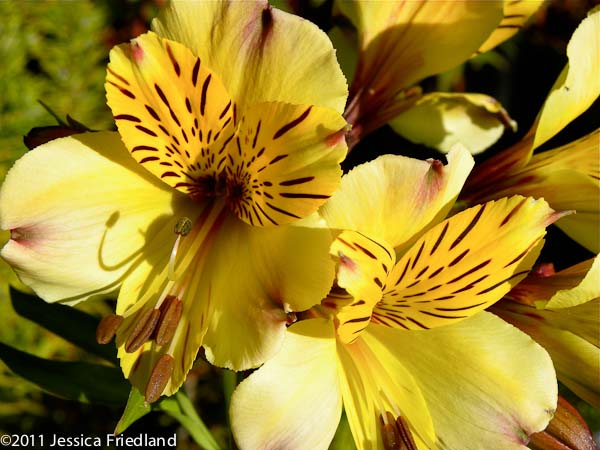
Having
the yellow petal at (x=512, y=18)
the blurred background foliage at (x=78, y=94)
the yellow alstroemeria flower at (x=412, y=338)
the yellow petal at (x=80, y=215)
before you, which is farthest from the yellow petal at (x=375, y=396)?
the blurred background foliage at (x=78, y=94)

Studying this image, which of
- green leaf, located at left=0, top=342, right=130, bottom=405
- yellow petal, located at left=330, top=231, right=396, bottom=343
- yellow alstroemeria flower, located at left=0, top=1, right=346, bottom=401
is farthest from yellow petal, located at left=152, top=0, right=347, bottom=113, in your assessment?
green leaf, located at left=0, top=342, right=130, bottom=405

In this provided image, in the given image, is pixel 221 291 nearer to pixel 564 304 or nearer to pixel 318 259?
pixel 318 259

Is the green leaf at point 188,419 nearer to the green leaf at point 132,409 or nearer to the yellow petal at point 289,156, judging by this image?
the green leaf at point 132,409

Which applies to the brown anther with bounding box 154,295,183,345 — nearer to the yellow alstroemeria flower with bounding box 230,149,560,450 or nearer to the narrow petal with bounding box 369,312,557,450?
the yellow alstroemeria flower with bounding box 230,149,560,450

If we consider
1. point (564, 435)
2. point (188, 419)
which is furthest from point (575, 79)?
point (188, 419)

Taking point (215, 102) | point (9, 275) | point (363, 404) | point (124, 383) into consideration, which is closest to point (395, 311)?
point (363, 404)

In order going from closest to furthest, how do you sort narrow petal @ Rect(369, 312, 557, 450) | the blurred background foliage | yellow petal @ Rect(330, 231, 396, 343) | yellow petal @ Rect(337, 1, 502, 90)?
yellow petal @ Rect(330, 231, 396, 343)
narrow petal @ Rect(369, 312, 557, 450)
yellow petal @ Rect(337, 1, 502, 90)
the blurred background foliage
